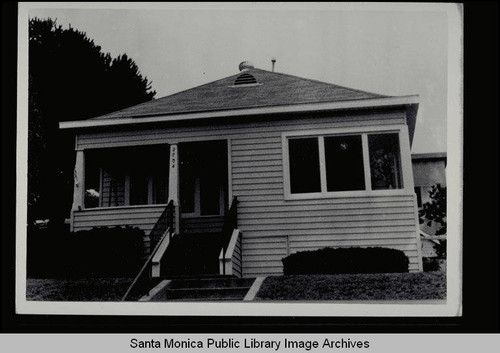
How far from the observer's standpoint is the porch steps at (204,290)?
28.3 feet

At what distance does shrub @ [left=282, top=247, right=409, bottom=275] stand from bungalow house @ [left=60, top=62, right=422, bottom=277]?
0.99 meters

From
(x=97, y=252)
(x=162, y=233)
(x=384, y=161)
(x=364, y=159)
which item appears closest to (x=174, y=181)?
(x=162, y=233)

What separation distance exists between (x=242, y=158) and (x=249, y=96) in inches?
58.4

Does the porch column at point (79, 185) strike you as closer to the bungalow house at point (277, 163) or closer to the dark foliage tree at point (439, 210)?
the bungalow house at point (277, 163)

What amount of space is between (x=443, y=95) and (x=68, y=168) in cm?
912

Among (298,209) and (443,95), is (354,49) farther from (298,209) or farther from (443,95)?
(298,209)

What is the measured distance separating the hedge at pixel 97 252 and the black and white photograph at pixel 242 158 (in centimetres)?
3

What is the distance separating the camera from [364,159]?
11.1 metres

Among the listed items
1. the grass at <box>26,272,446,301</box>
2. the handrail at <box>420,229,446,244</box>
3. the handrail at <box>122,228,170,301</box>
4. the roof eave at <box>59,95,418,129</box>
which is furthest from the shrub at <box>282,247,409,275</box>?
the roof eave at <box>59,95,418,129</box>

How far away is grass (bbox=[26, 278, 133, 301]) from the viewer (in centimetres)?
747

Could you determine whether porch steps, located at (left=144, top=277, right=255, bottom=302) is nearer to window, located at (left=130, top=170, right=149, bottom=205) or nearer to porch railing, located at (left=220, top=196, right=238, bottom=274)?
porch railing, located at (left=220, top=196, right=238, bottom=274)

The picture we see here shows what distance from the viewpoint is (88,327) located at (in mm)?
6328

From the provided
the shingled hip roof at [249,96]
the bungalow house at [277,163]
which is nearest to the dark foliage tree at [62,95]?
the shingled hip roof at [249,96]
